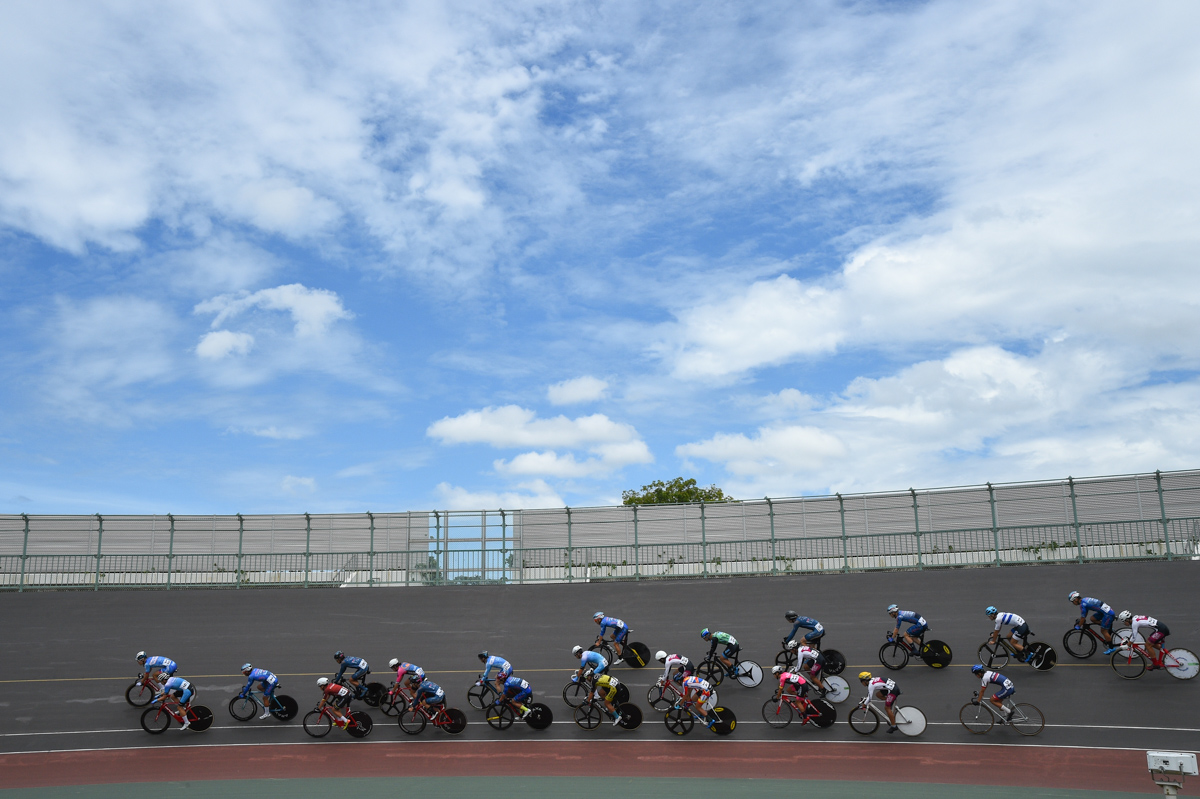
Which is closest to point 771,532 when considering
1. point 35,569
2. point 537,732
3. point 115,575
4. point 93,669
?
point 537,732

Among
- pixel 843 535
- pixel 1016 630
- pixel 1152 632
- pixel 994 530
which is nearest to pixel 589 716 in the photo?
pixel 1016 630

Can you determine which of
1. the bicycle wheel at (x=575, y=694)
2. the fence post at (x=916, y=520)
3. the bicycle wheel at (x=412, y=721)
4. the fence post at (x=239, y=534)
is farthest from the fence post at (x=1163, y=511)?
the fence post at (x=239, y=534)

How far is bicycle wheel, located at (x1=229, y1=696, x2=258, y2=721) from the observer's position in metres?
19.3

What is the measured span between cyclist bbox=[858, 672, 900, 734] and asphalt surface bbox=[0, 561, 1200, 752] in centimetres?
53

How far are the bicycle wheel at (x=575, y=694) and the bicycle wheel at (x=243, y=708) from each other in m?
6.99

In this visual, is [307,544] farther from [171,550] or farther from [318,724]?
[318,724]

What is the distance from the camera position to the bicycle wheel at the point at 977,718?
16484mm

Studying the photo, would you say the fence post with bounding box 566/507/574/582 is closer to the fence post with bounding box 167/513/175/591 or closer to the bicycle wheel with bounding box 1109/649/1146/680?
the fence post with bounding box 167/513/175/591

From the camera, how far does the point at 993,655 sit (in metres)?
19.1

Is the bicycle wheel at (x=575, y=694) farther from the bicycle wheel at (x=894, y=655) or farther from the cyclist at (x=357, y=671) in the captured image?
the bicycle wheel at (x=894, y=655)

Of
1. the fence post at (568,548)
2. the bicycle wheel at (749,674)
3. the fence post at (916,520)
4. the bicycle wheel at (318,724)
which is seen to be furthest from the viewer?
the fence post at (568,548)

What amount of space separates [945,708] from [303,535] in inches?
978

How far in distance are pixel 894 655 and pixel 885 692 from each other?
404 centimetres

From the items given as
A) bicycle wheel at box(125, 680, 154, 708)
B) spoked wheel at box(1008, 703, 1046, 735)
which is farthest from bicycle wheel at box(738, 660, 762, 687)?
bicycle wheel at box(125, 680, 154, 708)
